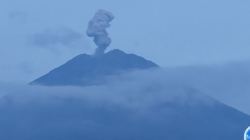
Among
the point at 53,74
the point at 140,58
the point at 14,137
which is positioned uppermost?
the point at 140,58

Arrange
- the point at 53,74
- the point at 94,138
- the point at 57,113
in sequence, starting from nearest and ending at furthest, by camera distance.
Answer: the point at 94,138 → the point at 57,113 → the point at 53,74

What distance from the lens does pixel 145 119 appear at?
73.2 m

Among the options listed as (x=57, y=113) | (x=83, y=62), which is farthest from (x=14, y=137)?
(x=83, y=62)

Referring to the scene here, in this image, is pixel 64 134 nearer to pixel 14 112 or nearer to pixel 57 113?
pixel 57 113

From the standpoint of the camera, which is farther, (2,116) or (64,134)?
(2,116)

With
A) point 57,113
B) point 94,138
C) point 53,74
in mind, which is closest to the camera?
point 94,138

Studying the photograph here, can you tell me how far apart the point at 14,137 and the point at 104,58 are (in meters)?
25.0

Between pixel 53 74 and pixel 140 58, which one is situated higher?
pixel 140 58


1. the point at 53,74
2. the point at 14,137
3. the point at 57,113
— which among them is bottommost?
the point at 14,137

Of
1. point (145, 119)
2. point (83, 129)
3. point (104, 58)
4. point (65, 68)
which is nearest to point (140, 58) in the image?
point (104, 58)

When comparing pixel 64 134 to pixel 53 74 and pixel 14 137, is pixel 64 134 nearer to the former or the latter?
pixel 14 137

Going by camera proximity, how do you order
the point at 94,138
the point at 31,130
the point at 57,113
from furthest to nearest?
1. the point at 57,113
2. the point at 31,130
3. the point at 94,138

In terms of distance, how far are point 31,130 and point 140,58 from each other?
2785 cm

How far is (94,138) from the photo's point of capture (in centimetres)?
6438
